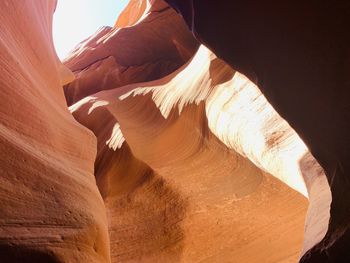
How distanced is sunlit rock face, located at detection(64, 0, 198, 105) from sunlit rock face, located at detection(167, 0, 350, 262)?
7989 millimetres

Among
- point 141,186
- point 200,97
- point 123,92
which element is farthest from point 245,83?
point 123,92

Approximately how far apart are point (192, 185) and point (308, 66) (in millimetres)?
4269

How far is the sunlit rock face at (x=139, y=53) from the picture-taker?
424 inches

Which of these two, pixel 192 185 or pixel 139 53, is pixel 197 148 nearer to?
pixel 192 185

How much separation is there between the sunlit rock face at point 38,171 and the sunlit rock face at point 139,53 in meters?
6.91

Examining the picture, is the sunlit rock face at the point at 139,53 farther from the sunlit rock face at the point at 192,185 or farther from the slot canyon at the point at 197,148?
the sunlit rock face at the point at 192,185

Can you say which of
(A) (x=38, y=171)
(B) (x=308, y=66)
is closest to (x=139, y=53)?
(A) (x=38, y=171)

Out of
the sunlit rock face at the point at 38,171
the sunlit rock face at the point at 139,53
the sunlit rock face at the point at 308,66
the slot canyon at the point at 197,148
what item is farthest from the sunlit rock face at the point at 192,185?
the sunlit rock face at the point at 139,53

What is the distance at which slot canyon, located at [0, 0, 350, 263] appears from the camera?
2.26 metres

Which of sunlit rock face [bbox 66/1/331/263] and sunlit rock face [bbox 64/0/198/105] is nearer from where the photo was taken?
sunlit rock face [bbox 66/1/331/263]

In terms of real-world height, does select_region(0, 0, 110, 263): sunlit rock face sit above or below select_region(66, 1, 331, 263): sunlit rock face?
above

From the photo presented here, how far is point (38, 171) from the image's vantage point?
9.02 ft

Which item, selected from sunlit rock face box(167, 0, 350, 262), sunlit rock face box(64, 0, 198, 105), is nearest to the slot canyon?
sunlit rock face box(167, 0, 350, 262)

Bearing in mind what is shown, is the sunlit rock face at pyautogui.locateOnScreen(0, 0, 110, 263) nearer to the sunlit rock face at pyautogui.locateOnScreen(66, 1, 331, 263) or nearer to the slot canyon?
the slot canyon
